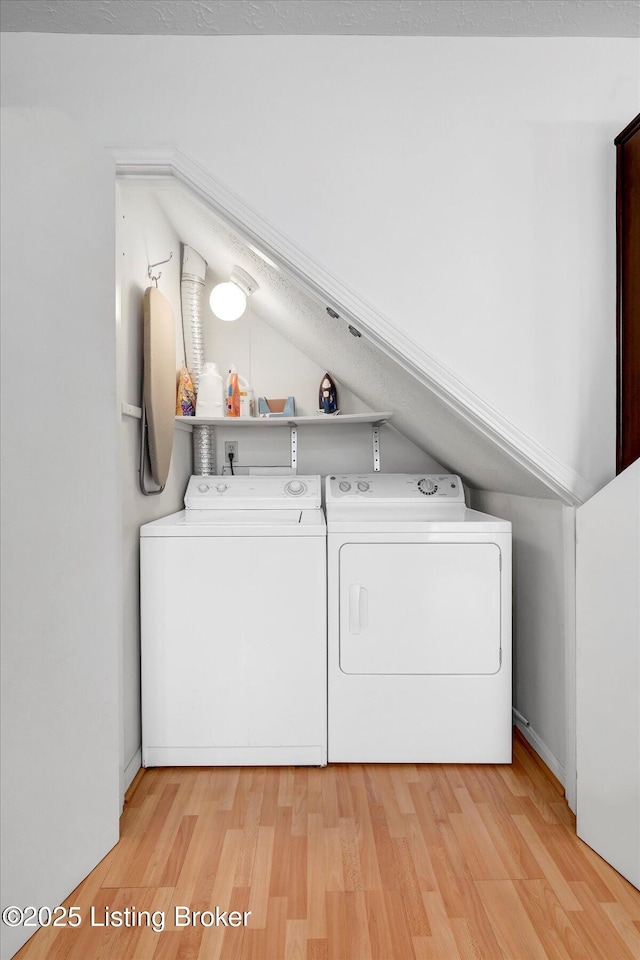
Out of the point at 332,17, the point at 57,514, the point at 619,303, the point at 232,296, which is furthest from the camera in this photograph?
the point at 232,296

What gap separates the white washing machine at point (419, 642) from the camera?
2.07m

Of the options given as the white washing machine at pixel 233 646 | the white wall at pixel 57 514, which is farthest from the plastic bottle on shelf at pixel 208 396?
the white wall at pixel 57 514

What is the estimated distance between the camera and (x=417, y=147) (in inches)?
65.2

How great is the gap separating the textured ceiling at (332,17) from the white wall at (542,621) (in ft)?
4.50

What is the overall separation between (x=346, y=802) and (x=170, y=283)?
241 centimetres

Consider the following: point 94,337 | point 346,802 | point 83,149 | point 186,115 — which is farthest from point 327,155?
point 346,802

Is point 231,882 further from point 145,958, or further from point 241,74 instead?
point 241,74

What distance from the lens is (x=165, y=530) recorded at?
2.08 m

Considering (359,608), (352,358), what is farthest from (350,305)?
(359,608)

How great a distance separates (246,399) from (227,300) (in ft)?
1.74

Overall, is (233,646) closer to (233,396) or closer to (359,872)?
(359,872)

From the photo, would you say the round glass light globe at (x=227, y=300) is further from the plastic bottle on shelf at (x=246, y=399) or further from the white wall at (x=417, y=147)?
the white wall at (x=417, y=147)

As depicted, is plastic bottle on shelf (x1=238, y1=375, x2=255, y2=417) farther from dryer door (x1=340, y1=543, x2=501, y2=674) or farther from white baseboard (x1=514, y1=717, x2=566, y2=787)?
white baseboard (x1=514, y1=717, x2=566, y2=787)

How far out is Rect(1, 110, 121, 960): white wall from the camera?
1316mm
